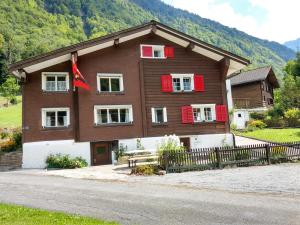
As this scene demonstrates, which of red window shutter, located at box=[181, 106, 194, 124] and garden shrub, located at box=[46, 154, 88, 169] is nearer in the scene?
garden shrub, located at box=[46, 154, 88, 169]

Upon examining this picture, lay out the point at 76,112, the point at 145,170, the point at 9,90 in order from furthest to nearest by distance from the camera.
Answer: the point at 9,90, the point at 76,112, the point at 145,170

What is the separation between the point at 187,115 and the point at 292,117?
67.8 ft

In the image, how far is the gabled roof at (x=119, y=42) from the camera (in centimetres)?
2530

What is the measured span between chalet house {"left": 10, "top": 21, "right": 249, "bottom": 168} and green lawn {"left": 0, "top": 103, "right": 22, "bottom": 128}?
19.4 metres

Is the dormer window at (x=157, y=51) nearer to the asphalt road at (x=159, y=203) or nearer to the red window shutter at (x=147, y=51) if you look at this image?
the red window shutter at (x=147, y=51)

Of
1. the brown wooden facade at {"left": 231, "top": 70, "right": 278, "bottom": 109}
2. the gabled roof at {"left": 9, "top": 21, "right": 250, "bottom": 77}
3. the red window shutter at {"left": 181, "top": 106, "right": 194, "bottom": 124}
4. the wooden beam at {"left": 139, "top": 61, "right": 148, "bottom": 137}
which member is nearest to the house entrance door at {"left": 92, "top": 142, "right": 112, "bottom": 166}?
the wooden beam at {"left": 139, "top": 61, "right": 148, "bottom": 137}

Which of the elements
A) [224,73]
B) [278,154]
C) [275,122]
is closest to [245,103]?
[275,122]

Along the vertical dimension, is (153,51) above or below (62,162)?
above

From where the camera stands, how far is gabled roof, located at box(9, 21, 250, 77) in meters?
25.3

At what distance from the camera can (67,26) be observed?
144 metres

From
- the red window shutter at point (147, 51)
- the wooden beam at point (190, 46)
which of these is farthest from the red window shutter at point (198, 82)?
the red window shutter at point (147, 51)

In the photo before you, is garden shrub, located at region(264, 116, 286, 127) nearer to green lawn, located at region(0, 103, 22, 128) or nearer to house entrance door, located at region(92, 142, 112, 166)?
house entrance door, located at region(92, 142, 112, 166)

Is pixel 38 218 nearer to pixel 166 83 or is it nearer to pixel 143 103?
pixel 143 103

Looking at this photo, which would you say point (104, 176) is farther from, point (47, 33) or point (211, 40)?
point (211, 40)
